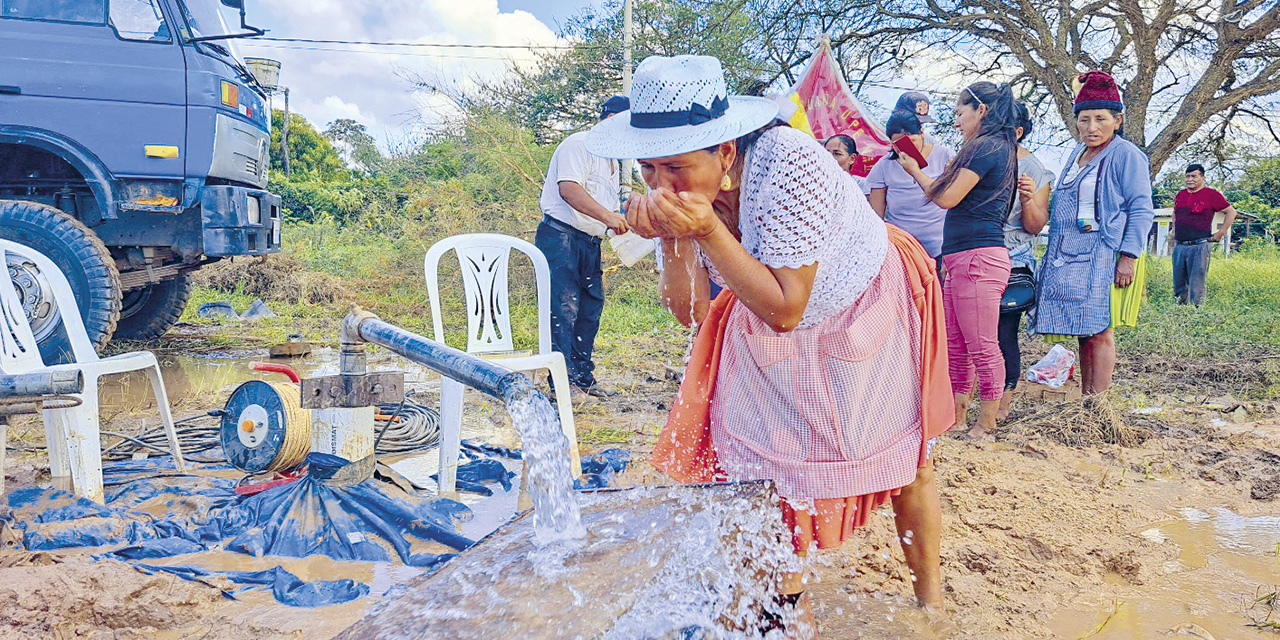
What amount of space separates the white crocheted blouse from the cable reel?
215cm

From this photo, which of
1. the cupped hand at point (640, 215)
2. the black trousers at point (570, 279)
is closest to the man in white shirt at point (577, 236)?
the black trousers at point (570, 279)

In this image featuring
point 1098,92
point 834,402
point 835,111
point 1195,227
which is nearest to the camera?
point 834,402

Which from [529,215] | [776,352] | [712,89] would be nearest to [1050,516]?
[776,352]

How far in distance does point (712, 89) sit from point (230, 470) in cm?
317

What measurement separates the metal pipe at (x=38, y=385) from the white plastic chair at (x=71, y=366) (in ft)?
2.44

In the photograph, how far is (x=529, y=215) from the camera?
32.9ft

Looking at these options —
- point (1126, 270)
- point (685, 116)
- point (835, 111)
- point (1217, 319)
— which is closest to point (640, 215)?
point (685, 116)

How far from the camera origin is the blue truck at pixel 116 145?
5.19 meters

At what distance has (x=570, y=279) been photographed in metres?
5.02

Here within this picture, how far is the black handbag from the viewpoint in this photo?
457 cm

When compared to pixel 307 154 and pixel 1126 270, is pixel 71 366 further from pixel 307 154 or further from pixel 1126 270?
pixel 307 154

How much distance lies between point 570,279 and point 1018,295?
2.54 metres

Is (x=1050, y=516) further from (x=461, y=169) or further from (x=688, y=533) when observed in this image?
(x=461, y=169)

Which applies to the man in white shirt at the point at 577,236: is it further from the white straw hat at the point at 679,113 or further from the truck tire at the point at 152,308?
the truck tire at the point at 152,308
